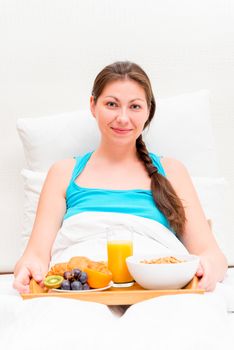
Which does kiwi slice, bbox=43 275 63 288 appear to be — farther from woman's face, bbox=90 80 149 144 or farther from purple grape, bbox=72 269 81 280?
woman's face, bbox=90 80 149 144

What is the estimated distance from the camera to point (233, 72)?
2385mm

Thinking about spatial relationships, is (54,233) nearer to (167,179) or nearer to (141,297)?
(167,179)

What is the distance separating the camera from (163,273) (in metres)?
1.40

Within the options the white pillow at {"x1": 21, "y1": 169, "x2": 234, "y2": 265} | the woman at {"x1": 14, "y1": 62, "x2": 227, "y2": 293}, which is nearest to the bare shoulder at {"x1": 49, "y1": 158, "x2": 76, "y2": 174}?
the woman at {"x1": 14, "y1": 62, "x2": 227, "y2": 293}

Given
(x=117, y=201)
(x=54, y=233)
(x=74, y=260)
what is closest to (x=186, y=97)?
(x=117, y=201)

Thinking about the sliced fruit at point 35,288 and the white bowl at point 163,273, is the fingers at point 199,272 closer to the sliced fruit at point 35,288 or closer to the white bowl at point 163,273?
the white bowl at point 163,273

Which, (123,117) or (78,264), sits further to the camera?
(123,117)

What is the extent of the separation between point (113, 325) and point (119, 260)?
0.36 metres

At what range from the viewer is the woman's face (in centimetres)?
187

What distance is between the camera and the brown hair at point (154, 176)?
1.85m

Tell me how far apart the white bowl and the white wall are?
3.23 ft

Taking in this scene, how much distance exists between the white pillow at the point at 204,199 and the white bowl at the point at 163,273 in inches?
26.4

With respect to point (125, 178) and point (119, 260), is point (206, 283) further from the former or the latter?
point (125, 178)

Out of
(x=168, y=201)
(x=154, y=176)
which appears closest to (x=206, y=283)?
(x=168, y=201)
